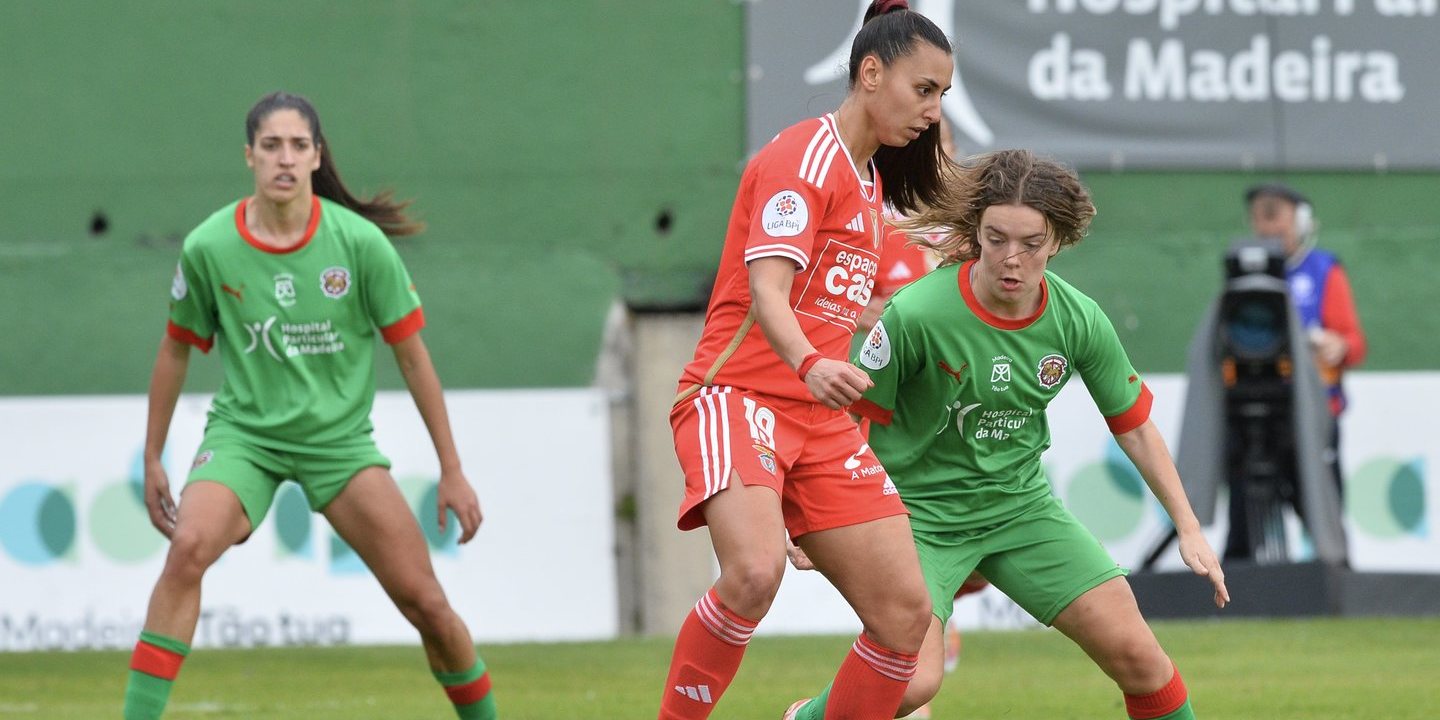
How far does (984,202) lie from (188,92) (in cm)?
879

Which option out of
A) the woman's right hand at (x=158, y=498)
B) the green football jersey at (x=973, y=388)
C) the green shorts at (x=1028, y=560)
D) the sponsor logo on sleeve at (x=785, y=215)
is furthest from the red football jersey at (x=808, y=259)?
the woman's right hand at (x=158, y=498)

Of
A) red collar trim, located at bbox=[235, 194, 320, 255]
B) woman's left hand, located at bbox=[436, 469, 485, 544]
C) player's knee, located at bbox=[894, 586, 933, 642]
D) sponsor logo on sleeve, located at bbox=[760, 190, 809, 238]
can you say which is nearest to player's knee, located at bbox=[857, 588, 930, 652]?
player's knee, located at bbox=[894, 586, 933, 642]

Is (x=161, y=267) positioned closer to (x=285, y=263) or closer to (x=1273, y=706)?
(x=285, y=263)

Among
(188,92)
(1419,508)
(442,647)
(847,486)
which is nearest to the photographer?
(847,486)

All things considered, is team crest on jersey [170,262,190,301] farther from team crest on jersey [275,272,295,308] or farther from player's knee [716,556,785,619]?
player's knee [716,556,785,619]

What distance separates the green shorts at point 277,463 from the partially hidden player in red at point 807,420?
161 centimetres

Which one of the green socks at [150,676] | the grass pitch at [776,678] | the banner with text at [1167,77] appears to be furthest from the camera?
the banner with text at [1167,77]

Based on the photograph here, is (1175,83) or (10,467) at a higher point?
(1175,83)

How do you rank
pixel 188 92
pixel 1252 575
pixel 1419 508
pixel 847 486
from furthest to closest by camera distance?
pixel 188 92, pixel 1419 508, pixel 1252 575, pixel 847 486

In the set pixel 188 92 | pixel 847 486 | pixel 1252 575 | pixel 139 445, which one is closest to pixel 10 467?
pixel 139 445

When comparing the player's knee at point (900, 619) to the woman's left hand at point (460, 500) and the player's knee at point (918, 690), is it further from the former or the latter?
the woman's left hand at point (460, 500)

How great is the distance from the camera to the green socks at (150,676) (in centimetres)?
614

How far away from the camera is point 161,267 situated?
12523 mm

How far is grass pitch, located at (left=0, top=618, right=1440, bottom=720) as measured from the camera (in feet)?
26.5
